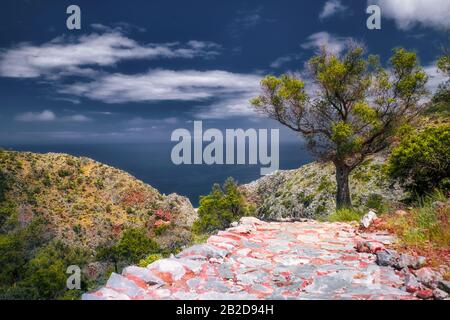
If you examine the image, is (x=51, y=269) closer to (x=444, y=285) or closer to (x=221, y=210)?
(x=221, y=210)

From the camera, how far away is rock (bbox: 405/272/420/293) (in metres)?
4.30

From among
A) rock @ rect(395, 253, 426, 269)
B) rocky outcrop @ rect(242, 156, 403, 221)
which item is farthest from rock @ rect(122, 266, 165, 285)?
rocky outcrop @ rect(242, 156, 403, 221)

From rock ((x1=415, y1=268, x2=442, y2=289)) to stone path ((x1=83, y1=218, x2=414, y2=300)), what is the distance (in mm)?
232

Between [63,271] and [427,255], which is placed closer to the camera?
[427,255]

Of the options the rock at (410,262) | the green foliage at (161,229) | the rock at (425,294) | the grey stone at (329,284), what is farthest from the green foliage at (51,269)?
the rock at (425,294)

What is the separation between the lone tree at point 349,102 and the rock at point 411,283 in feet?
31.9

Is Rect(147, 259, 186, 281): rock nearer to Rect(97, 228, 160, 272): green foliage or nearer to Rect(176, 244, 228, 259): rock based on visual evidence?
Rect(176, 244, 228, 259): rock

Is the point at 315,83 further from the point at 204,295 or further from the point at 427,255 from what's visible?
the point at 204,295

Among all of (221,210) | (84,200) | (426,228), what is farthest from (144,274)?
(84,200)

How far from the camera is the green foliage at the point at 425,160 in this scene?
1140 centimetres

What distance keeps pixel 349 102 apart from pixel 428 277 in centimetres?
1134

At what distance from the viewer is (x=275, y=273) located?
5.20m
